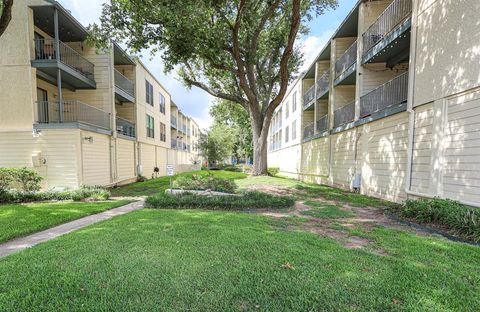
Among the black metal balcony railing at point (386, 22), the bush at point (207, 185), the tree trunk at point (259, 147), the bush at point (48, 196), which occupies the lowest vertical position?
the bush at point (48, 196)

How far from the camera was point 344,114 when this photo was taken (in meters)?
12.6

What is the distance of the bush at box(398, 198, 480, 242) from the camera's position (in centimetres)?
450

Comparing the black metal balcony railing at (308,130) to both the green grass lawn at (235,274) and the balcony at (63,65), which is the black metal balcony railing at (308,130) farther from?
the balcony at (63,65)

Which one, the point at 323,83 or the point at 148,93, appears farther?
the point at 148,93

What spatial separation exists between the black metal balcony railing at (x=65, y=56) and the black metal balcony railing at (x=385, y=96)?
47.5 ft

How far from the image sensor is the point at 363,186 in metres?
10.2

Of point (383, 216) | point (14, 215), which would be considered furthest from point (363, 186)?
point (14, 215)

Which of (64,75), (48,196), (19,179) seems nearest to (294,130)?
(64,75)

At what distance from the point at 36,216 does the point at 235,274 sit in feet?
20.9

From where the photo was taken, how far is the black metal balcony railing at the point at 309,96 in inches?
703

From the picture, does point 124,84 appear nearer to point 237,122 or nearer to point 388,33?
point 388,33

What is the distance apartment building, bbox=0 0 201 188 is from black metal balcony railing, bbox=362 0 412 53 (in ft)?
43.0

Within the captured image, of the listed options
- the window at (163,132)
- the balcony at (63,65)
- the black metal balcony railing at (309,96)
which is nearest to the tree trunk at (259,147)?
the black metal balcony railing at (309,96)

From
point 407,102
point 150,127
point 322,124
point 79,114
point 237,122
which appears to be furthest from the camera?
point 237,122
